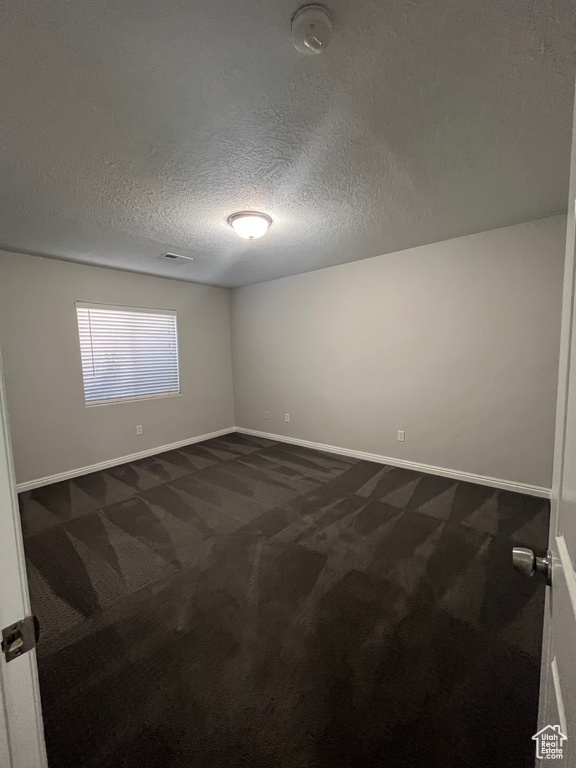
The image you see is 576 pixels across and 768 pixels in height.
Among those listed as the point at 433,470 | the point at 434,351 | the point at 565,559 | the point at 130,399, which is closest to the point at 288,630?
the point at 565,559

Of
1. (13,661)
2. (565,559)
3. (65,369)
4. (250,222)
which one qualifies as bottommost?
(13,661)

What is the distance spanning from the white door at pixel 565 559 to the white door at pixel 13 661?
862 millimetres

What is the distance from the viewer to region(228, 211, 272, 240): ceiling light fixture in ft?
7.62

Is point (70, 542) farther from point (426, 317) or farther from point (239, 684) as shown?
point (426, 317)

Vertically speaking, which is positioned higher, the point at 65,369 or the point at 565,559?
the point at 65,369

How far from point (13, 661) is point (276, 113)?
1961 mm

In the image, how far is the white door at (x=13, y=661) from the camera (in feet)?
1.67

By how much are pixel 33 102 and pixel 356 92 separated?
4.47 feet

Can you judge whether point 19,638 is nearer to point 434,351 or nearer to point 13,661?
point 13,661

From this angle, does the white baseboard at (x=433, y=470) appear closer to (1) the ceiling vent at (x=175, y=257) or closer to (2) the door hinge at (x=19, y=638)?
(1) the ceiling vent at (x=175, y=257)

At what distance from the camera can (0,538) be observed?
513mm

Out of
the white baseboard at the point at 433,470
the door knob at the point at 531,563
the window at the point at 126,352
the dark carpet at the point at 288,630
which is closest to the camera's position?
the door knob at the point at 531,563

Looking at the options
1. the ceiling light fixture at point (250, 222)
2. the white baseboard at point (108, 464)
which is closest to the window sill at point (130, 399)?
the white baseboard at point (108, 464)

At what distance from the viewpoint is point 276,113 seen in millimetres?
1378
